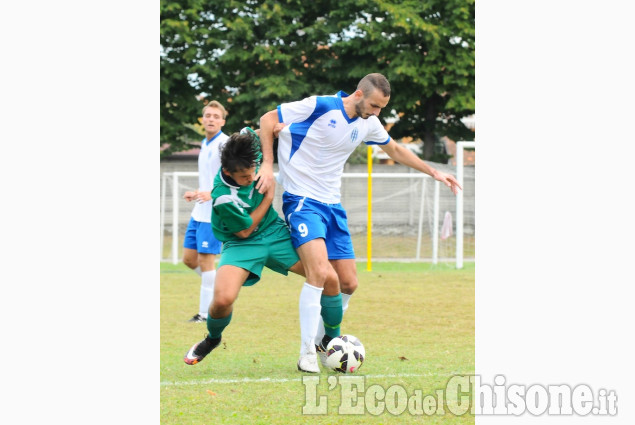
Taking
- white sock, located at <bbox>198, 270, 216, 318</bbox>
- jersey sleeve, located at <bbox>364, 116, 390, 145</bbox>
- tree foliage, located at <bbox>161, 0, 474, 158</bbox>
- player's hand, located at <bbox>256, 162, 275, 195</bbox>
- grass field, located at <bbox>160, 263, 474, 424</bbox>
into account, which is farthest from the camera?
tree foliage, located at <bbox>161, 0, 474, 158</bbox>

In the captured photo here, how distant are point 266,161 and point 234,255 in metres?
0.70

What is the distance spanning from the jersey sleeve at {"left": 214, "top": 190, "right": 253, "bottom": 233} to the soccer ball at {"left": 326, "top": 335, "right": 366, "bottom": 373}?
1033mm

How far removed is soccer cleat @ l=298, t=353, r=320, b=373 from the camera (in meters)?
5.91

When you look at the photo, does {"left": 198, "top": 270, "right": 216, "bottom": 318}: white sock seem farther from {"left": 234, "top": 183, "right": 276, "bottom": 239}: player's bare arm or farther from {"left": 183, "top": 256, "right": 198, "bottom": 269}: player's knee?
{"left": 234, "top": 183, "right": 276, "bottom": 239}: player's bare arm

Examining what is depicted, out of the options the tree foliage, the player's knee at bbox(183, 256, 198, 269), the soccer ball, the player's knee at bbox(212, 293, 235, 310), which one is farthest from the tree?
the player's knee at bbox(212, 293, 235, 310)

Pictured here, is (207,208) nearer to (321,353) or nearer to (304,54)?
(321,353)

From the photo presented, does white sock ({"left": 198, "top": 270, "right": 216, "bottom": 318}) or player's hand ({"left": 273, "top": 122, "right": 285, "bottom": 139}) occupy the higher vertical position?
player's hand ({"left": 273, "top": 122, "right": 285, "bottom": 139})

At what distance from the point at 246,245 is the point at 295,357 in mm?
1201

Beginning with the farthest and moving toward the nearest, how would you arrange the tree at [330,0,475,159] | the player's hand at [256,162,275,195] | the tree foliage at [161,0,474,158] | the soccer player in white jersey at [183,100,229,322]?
the tree foliage at [161,0,474,158], the tree at [330,0,475,159], the soccer player in white jersey at [183,100,229,322], the player's hand at [256,162,275,195]

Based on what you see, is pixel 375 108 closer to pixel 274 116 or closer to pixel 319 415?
pixel 274 116

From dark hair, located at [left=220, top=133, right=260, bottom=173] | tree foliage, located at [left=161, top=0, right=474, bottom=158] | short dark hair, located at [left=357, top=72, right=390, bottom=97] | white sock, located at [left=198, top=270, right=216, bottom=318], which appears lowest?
white sock, located at [left=198, top=270, right=216, bottom=318]

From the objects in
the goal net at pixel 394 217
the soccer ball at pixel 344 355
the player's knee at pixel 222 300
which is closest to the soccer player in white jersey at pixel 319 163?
the soccer ball at pixel 344 355

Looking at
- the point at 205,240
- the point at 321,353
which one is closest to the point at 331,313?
the point at 321,353

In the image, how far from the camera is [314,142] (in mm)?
6281
